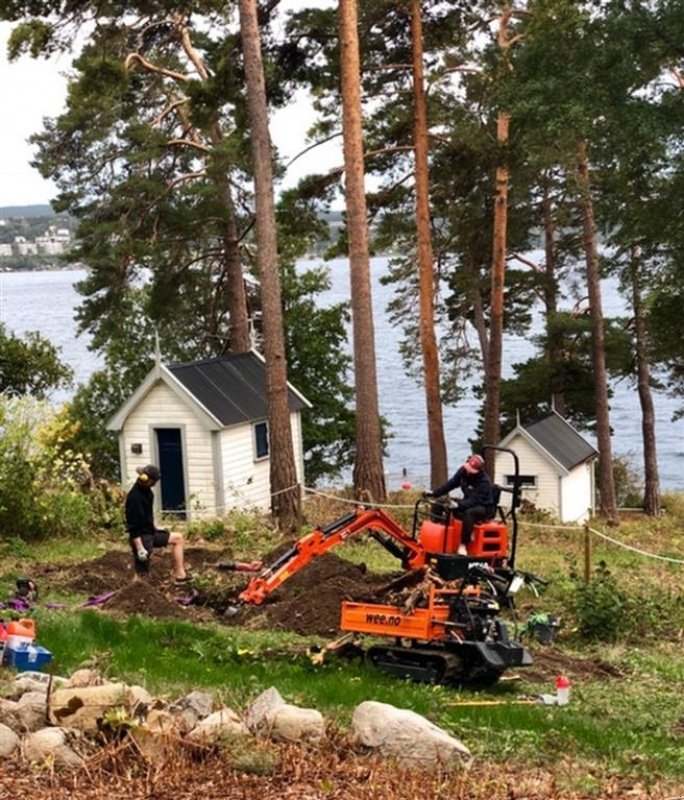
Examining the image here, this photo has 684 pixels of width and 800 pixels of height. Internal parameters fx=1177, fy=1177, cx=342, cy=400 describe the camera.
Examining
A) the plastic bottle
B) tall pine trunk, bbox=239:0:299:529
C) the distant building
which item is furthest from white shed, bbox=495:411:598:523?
the distant building

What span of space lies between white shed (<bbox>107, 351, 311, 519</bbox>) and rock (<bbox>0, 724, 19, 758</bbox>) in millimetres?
20331

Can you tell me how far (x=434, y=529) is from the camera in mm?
12227

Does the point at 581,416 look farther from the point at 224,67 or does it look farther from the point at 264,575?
the point at 264,575

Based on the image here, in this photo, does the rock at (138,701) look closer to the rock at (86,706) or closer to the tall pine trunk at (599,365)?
the rock at (86,706)

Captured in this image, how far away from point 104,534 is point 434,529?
9.84 metres

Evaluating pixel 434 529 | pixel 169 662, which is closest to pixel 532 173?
pixel 434 529

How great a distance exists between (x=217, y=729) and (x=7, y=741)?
3.99 feet

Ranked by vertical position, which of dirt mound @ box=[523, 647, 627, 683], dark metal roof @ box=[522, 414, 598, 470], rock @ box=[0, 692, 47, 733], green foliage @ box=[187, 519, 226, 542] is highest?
rock @ box=[0, 692, 47, 733]

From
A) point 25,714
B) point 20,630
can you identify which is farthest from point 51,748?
point 20,630

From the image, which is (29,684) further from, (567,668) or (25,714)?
(567,668)

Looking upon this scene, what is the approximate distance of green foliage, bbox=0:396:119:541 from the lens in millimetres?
19297

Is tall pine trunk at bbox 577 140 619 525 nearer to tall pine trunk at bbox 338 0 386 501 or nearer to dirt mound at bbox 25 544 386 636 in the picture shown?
tall pine trunk at bbox 338 0 386 501

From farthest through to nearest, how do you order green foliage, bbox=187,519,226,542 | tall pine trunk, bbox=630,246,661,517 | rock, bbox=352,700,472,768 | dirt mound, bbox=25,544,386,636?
1. tall pine trunk, bbox=630,246,661,517
2. green foliage, bbox=187,519,226,542
3. dirt mound, bbox=25,544,386,636
4. rock, bbox=352,700,472,768

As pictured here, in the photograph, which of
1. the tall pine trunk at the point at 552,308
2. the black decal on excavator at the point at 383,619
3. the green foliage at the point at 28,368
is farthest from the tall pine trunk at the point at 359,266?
the tall pine trunk at the point at 552,308
